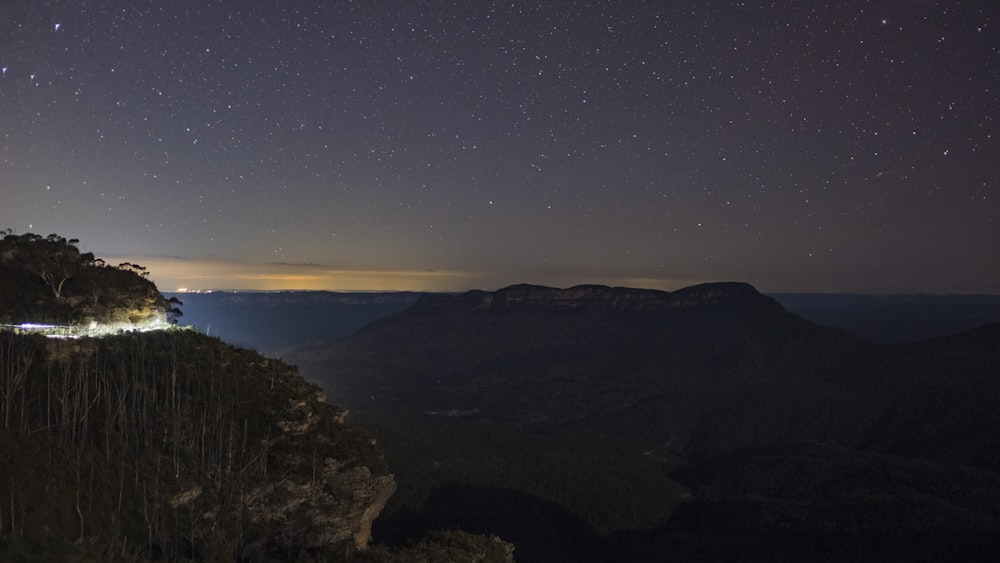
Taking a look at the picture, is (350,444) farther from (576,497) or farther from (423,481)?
(576,497)

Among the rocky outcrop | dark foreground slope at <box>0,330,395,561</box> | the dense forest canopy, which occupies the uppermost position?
the dense forest canopy

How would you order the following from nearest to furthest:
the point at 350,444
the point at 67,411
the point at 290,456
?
the point at 67,411, the point at 290,456, the point at 350,444

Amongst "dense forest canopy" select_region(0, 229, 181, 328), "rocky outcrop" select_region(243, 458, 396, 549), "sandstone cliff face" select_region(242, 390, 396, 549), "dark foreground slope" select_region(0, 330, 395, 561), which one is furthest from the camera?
"dense forest canopy" select_region(0, 229, 181, 328)

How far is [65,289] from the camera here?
2398 inches

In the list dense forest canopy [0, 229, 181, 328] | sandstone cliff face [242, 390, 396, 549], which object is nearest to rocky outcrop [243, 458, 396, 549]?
sandstone cliff face [242, 390, 396, 549]

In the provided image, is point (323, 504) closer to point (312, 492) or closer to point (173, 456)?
point (312, 492)

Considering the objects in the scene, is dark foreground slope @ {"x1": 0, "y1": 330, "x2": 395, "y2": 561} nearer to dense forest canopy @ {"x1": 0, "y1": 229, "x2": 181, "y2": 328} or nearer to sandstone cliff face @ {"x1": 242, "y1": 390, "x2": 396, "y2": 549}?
sandstone cliff face @ {"x1": 242, "y1": 390, "x2": 396, "y2": 549}

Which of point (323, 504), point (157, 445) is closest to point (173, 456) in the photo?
point (157, 445)

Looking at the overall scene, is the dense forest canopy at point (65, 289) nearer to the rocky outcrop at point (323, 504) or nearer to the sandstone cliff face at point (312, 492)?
the sandstone cliff face at point (312, 492)

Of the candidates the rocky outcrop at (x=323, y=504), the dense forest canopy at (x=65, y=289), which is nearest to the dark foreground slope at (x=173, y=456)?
the rocky outcrop at (x=323, y=504)

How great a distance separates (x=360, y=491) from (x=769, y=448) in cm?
14631

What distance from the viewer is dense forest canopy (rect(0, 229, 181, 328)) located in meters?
57.2

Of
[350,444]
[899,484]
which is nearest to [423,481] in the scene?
[350,444]

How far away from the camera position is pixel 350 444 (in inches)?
2210
